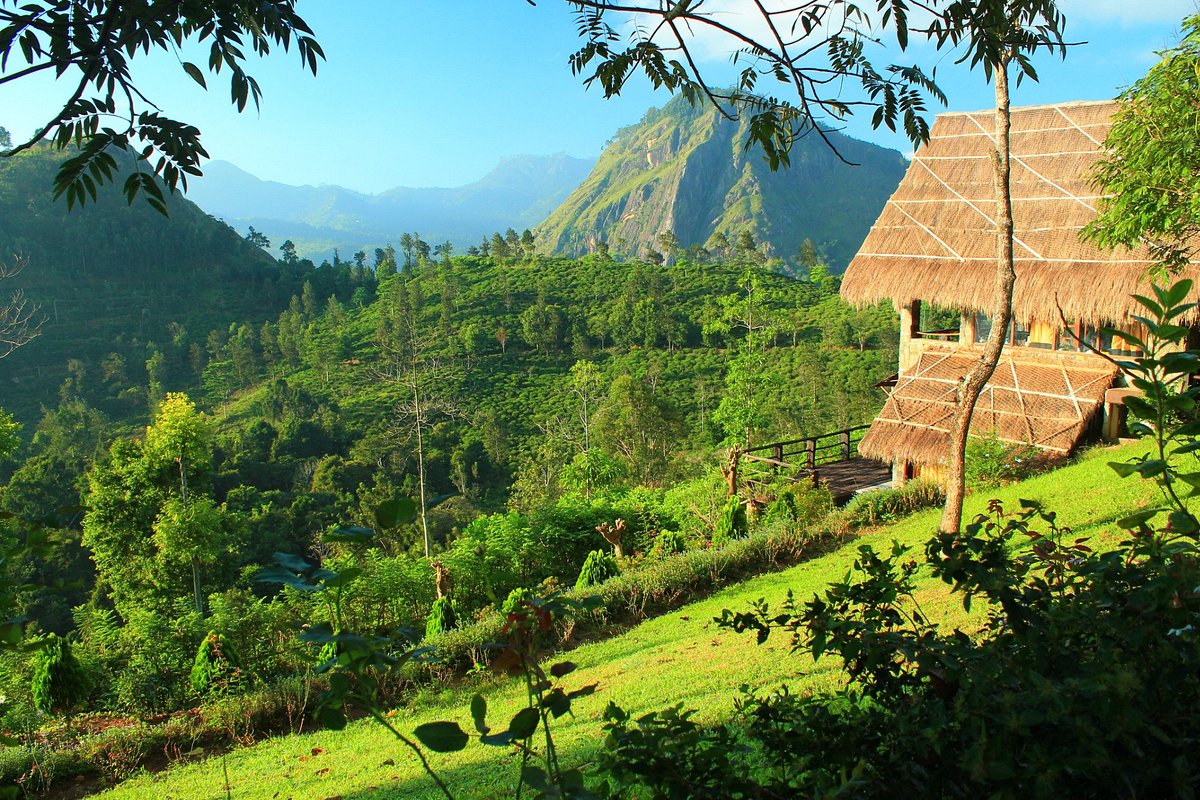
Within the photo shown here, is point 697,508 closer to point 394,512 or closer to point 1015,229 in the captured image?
point 1015,229

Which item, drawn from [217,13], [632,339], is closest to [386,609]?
[217,13]

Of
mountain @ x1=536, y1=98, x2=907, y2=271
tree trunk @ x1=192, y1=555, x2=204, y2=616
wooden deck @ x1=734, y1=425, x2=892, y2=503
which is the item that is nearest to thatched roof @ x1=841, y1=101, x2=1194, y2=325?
wooden deck @ x1=734, y1=425, x2=892, y2=503

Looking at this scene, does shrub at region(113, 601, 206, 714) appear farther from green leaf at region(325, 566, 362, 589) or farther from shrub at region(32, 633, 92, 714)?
green leaf at region(325, 566, 362, 589)

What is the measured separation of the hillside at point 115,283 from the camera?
47125mm

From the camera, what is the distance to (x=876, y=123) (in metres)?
2.51

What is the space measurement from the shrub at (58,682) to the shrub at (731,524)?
22.7 feet

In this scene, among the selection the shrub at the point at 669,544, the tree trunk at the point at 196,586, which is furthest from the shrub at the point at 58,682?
the tree trunk at the point at 196,586

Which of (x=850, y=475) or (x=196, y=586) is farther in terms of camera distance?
(x=196, y=586)

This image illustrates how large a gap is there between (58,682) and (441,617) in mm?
3622

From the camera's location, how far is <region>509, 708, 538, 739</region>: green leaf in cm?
108

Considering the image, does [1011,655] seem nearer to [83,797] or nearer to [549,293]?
[83,797]

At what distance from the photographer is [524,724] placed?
1097 mm

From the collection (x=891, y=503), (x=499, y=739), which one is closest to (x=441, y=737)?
(x=499, y=739)

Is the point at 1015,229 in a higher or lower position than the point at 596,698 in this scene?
higher
